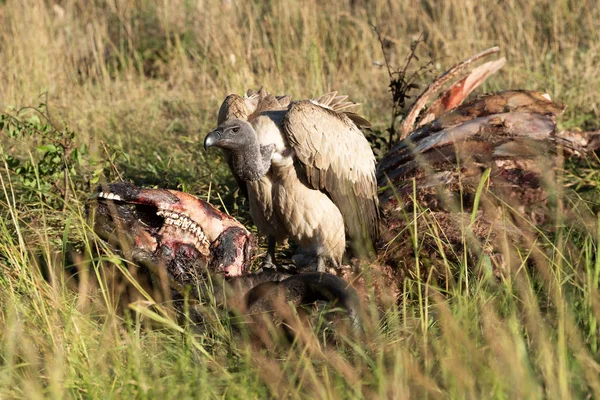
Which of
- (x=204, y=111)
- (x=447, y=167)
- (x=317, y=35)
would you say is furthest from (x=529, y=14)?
(x=447, y=167)

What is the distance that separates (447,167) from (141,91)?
4.19 metres

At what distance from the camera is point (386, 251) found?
427 cm

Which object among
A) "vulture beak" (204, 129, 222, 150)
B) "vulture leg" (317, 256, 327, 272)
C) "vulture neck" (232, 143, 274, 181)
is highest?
"vulture beak" (204, 129, 222, 150)

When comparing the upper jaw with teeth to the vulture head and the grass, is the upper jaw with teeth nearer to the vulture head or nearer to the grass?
the grass

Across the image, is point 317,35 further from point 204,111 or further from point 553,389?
point 553,389

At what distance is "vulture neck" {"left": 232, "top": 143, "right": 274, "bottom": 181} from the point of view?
4.25 meters

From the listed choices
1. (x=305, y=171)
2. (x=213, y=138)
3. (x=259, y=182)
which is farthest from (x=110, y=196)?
(x=305, y=171)

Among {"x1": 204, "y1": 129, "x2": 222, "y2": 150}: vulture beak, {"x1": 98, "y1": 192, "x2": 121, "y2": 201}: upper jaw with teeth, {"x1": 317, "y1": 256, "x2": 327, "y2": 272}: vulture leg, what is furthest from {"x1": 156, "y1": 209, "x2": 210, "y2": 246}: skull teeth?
{"x1": 317, "y1": 256, "x2": 327, "y2": 272}: vulture leg

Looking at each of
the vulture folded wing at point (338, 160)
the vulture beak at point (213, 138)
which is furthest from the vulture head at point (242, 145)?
the vulture folded wing at point (338, 160)

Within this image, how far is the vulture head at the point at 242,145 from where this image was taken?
4215mm

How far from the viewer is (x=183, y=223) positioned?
4.06 m

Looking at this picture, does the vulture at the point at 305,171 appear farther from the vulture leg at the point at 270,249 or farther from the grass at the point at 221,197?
the grass at the point at 221,197

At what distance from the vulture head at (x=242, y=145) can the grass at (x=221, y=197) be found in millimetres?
682

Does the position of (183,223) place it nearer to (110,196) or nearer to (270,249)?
(110,196)
